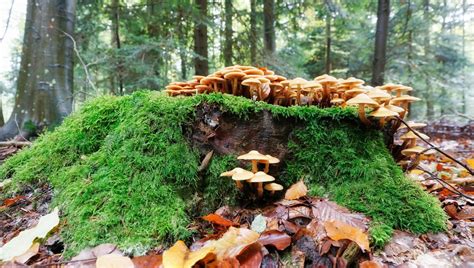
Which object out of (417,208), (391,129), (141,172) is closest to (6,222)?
(141,172)

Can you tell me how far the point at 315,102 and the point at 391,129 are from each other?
26.9 inches

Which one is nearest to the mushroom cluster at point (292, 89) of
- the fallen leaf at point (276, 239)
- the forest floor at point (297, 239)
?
the forest floor at point (297, 239)

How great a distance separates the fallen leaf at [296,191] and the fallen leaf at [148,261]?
1001mm

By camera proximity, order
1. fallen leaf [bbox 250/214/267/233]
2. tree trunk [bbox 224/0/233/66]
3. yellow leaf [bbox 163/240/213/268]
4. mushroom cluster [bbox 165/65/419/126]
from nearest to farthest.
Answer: yellow leaf [bbox 163/240/213/268] < fallen leaf [bbox 250/214/267/233] < mushroom cluster [bbox 165/65/419/126] < tree trunk [bbox 224/0/233/66]

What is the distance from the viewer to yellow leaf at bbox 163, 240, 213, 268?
149 centimetres

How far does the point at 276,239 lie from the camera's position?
5.84 feet

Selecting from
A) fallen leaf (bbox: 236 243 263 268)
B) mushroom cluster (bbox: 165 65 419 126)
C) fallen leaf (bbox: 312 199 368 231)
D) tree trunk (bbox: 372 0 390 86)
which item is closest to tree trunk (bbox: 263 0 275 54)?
tree trunk (bbox: 372 0 390 86)

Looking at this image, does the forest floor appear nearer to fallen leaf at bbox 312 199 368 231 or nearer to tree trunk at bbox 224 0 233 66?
fallen leaf at bbox 312 199 368 231

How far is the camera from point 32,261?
67.4 inches

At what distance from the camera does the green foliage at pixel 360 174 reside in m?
2.10

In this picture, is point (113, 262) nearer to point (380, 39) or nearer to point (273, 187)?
point (273, 187)

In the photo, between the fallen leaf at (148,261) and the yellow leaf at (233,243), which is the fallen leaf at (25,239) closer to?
the fallen leaf at (148,261)

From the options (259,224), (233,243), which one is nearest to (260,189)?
(259,224)

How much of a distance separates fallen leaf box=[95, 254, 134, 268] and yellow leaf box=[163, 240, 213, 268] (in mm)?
203
